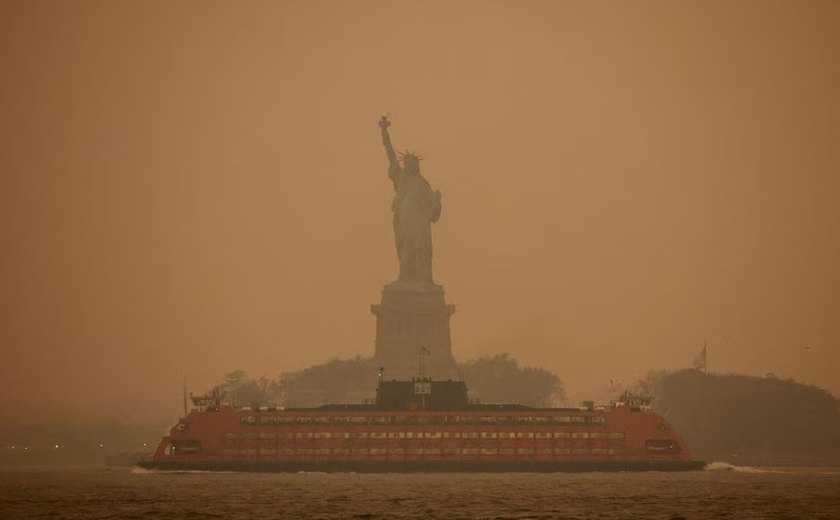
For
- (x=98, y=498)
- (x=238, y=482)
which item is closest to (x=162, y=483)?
(x=238, y=482)

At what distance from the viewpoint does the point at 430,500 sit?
174m

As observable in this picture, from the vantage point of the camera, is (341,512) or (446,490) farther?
(446,490)

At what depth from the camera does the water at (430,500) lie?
16188 cm

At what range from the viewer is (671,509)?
542 ft

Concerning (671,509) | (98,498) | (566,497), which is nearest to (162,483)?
(98,498)

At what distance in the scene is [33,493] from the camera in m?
190

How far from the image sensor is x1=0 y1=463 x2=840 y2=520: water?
16188 centimetres

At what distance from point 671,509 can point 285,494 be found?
99.7ft

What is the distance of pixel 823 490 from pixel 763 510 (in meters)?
25.0

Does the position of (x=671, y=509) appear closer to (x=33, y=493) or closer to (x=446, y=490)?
(x=446, y=490)

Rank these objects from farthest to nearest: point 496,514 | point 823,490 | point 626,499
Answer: point 823,490, point 626,499, point 496,514

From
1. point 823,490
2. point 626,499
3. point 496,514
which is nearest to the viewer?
point 496,514

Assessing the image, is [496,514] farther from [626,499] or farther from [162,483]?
[162,483]

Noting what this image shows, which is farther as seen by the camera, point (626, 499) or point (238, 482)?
point (238, 482)
